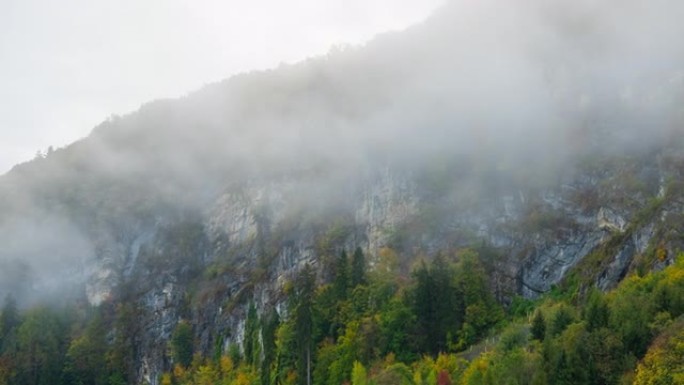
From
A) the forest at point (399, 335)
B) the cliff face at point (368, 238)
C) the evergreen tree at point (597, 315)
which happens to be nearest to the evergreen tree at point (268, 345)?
the forest at point (399, 335)

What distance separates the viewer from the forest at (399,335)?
7394 centimetres

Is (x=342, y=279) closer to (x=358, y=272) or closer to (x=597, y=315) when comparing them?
(x=358, y=272)

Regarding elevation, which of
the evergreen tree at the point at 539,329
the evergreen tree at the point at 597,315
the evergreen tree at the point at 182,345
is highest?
the evergreen tree at the point at 597,315

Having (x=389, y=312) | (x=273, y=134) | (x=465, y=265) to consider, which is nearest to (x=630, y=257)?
(x=465, y=265)

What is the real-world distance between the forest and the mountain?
3.57 metres

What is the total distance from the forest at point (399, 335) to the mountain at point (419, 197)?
357 cm

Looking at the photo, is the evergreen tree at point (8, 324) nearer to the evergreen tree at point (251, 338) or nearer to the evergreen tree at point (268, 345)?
the evergreen tree at point (251, 338)

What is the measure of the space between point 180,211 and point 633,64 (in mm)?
105759

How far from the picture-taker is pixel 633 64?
156 meters

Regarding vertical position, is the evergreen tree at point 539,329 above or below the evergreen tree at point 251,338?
above

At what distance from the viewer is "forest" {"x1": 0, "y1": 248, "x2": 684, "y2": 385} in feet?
243

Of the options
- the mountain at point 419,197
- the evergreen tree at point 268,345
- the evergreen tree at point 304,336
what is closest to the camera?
the evergreen tree at point 304,336

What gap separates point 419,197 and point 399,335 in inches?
1810

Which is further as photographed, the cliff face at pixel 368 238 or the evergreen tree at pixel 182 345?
the evergreen tree at pixel 182 345
